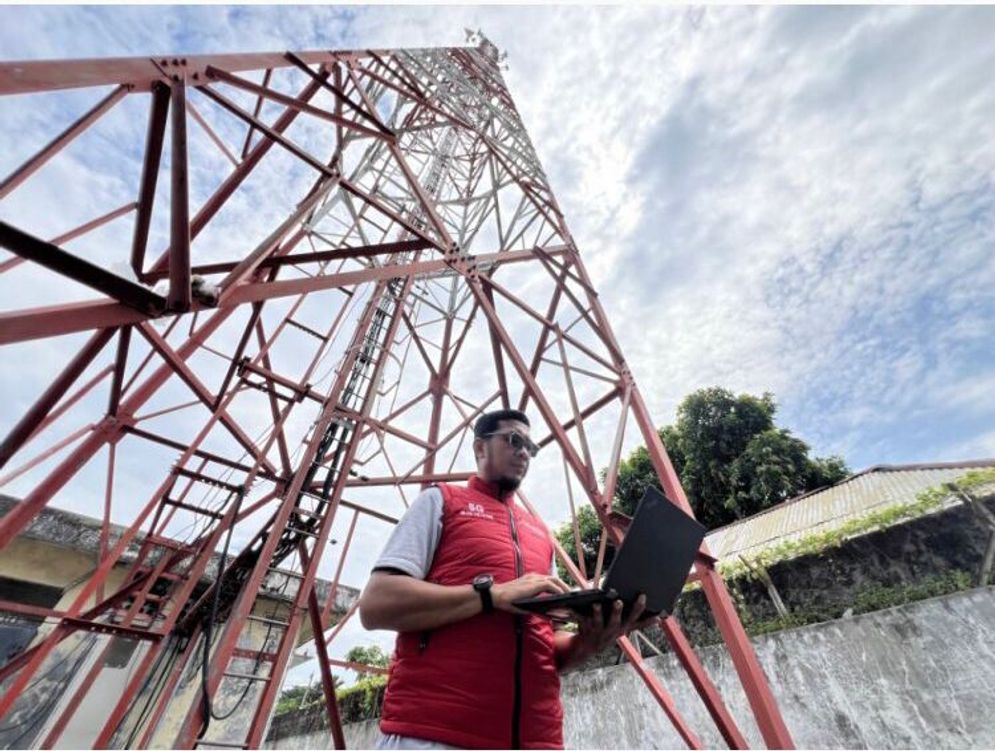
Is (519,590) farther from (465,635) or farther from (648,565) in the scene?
(648,565)

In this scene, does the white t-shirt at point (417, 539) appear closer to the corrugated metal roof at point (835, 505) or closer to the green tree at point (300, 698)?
the corrugated metal roof at point (835, 505)

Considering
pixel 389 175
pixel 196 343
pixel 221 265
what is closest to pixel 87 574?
pixel 196 343

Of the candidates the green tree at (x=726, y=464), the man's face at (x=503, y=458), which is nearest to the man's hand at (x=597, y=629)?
the man's face at (x=503, y=458)

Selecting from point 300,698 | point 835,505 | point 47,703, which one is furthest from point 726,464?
point 47,703

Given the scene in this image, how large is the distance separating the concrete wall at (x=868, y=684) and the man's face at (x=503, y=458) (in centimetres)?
415

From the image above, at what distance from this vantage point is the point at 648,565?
1610mm

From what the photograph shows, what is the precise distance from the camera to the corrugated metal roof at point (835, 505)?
7.75 meters

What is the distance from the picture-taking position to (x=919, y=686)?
359 cm

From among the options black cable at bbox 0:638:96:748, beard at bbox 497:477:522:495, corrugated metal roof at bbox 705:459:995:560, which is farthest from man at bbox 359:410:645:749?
black cable at bbox 0:638:96:748

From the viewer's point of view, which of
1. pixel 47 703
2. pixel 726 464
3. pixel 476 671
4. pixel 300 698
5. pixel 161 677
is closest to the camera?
pixel 476 671

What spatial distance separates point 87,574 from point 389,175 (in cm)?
839

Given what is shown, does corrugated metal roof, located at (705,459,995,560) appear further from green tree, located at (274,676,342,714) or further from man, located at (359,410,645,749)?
green tree, located at (274,676,342,714)

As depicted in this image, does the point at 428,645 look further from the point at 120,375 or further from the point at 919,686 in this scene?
the point at 919,686

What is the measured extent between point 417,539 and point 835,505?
37.6 ft
